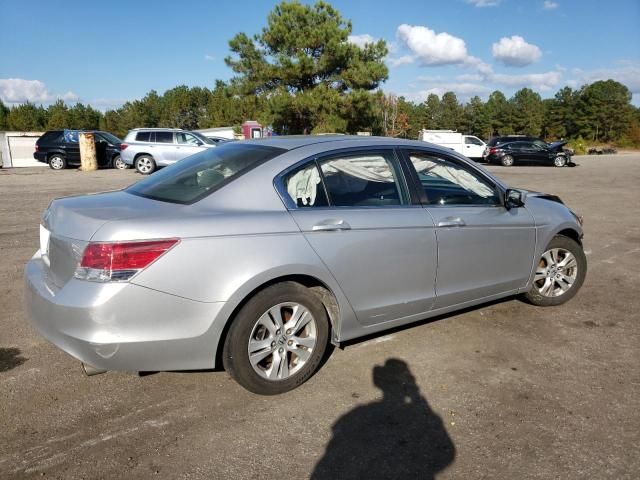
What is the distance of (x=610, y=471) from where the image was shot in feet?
8.36

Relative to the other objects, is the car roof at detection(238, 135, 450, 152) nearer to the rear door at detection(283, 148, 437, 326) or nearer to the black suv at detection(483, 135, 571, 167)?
the rear door at detection(283, 148, 437, 326)

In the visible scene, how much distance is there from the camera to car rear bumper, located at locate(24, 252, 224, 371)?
2.74 metres

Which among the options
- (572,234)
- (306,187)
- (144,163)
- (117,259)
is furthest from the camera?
(144,163)

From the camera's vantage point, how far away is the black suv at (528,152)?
27.2m

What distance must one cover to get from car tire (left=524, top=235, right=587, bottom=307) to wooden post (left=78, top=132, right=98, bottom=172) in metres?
20.0

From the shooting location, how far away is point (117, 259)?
2732 mm

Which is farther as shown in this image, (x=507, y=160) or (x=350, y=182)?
(x=507, y=160)

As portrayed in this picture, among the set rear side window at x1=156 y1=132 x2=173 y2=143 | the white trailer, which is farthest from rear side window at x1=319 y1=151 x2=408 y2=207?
the white trailer

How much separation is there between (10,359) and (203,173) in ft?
6.40

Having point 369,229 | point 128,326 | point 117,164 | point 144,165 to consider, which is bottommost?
point 117,164

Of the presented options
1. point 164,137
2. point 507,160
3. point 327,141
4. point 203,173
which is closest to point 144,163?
point 164,137

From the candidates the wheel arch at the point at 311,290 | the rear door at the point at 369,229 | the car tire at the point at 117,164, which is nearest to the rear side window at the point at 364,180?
the rear door at the point at 369,229

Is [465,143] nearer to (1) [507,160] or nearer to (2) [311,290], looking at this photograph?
(1) [507,160]

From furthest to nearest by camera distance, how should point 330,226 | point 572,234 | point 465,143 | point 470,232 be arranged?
point 465,143 < point 572,234 < point 470,232 < point 330,226
